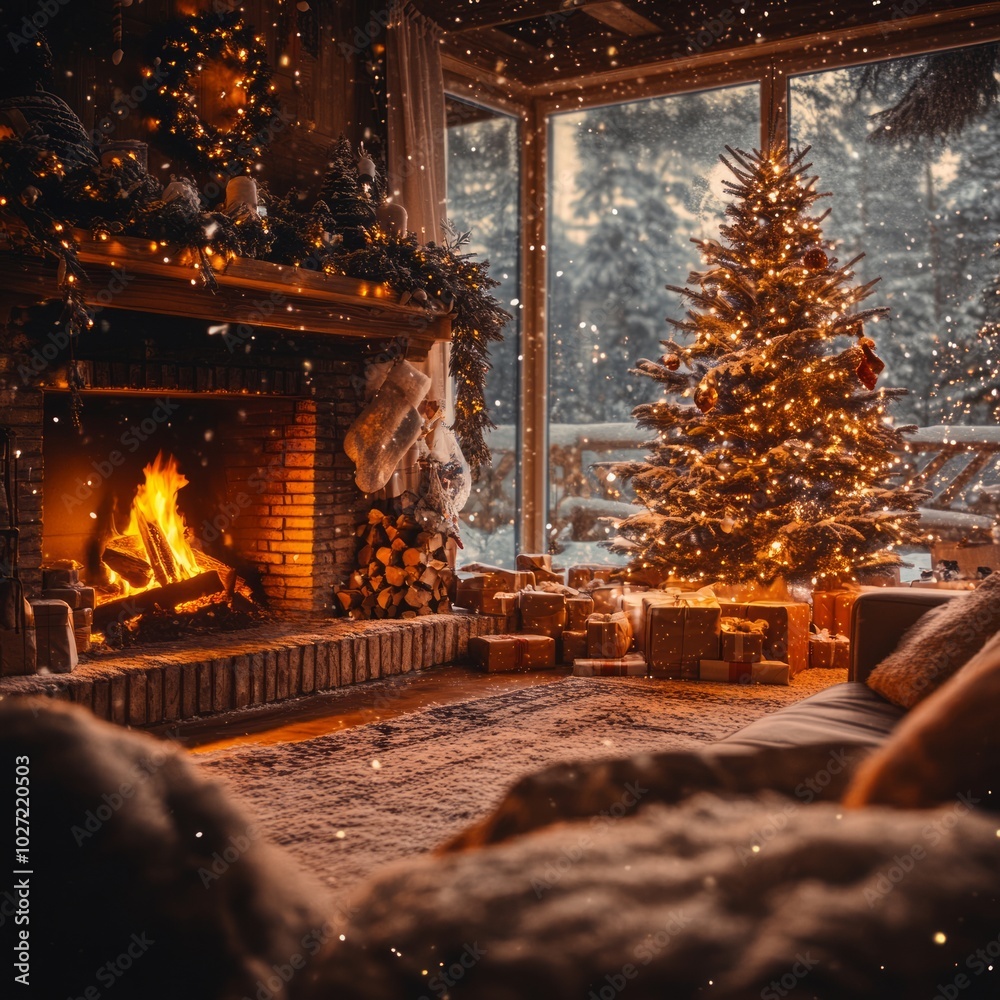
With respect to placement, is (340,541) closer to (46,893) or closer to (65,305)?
(65,305)

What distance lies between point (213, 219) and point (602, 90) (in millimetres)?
3462

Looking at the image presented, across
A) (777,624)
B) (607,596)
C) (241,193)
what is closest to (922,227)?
(777,624)

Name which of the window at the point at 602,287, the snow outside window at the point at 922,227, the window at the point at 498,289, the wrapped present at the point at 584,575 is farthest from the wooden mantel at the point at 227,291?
the snow outside window at the point at 922,227

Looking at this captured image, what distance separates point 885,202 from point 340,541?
340 centimetres

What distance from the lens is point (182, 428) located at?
4297mm

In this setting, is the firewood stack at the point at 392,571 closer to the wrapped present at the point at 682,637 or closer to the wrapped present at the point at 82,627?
the wrapped present at the point at 682,637

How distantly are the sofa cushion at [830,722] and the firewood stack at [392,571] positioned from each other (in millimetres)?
2316

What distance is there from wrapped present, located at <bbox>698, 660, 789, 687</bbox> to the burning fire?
6.78 feet

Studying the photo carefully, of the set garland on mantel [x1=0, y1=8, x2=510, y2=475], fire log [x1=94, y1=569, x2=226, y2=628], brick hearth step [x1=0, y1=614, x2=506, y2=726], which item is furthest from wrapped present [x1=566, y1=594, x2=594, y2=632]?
fire log [x1=94, y1=569, x2=226, y2=628]

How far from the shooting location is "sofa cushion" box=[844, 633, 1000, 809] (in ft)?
3.06

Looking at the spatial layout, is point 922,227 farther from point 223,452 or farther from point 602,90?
point 223,452

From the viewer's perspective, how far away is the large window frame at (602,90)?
5.20 metres

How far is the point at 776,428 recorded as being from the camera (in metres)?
4.57

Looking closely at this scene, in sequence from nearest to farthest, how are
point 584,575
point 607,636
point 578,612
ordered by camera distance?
point 607,636
point 578,612
point 584,575
